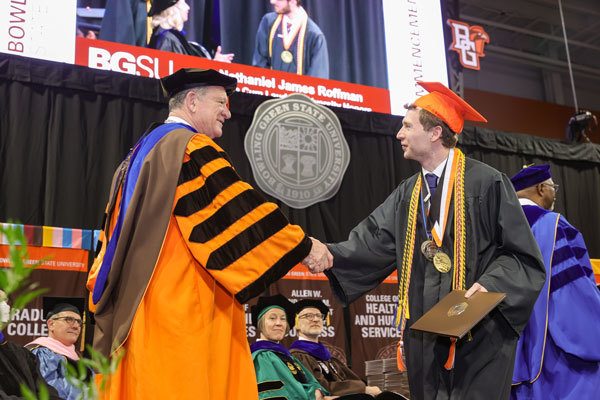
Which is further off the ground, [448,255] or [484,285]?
[448,255]

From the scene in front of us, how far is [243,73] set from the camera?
750 centimetres

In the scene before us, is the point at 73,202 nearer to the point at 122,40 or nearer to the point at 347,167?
the point at 122,40

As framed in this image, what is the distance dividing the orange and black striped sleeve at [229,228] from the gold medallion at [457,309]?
23.3 inches

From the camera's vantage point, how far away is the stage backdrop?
6.20 meters

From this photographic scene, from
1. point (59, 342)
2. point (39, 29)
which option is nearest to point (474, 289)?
point (59, 342)

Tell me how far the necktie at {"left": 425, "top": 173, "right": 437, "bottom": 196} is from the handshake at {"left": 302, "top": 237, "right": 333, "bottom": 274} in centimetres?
52

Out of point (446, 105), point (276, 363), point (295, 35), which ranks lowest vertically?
point (276, 363)

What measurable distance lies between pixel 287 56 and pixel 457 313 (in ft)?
19.2

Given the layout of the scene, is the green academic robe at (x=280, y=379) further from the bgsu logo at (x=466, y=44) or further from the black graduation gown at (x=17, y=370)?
the bgsu logo at (x=466, y=44)

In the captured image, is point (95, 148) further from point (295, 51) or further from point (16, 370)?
point (295, 51)

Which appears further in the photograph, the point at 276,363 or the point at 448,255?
the point at 276,363

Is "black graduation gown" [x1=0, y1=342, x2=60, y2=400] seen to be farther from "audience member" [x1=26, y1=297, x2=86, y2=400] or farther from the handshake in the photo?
the handshake

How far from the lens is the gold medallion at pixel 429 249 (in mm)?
2723

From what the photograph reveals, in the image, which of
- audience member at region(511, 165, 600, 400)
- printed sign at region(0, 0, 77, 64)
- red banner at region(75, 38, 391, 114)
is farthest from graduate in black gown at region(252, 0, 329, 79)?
audience member at region(511, 165, 600, 400)
